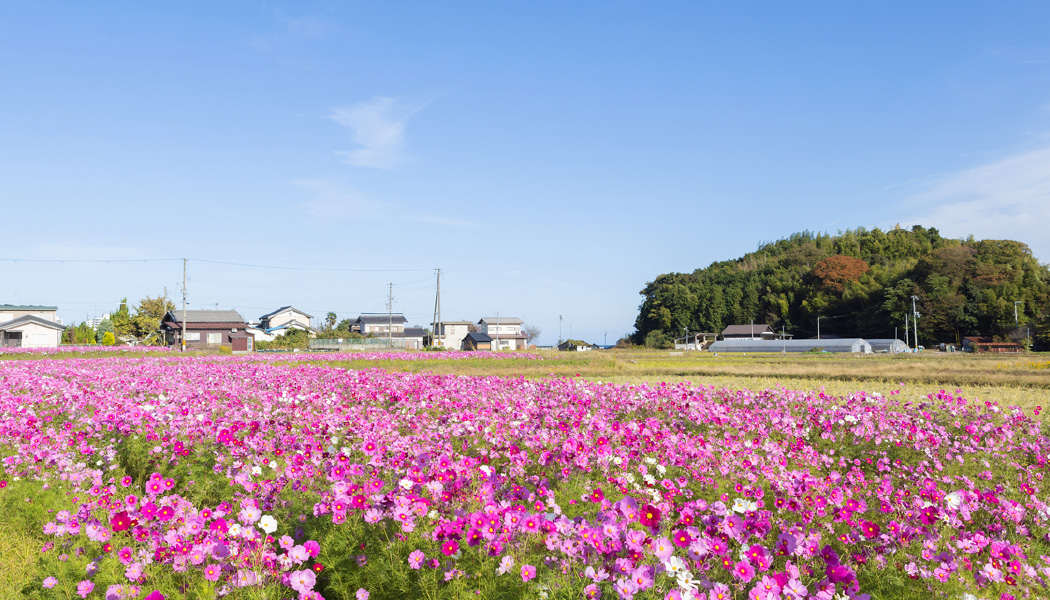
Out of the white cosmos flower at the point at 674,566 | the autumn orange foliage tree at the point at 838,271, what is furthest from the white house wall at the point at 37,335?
the autumn orange foliage tree at the point at 838,271

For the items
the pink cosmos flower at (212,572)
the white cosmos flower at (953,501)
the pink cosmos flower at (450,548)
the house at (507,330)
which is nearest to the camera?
the pink cosmos flower at (212,572)

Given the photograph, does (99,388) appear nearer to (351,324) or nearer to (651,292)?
(351,324)

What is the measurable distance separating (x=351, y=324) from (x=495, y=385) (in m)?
94.2

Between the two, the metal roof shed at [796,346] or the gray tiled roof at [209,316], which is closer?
the gray tiled roof at [209,316]

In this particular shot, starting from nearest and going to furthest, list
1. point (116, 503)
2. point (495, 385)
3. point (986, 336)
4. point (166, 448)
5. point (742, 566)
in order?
point (742, 566) < point (116, 503) < point (166, 448) < point (495, 385) < point (986, 336)

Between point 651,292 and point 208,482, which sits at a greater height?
point 651,292

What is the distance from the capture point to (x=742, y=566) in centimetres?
265

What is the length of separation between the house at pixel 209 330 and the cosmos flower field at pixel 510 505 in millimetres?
58916

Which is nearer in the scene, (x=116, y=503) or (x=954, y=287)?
(x=116, y=503)

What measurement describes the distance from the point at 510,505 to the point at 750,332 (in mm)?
105152

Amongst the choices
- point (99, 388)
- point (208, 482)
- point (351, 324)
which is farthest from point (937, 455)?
point (351, 324)

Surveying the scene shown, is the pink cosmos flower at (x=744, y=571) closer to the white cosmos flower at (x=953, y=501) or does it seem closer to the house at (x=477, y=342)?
the white cosmos flower at (x=953, y=501)

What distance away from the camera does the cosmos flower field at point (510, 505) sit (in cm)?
288

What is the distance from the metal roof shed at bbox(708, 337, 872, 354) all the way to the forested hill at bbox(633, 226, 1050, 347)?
43.7ft
